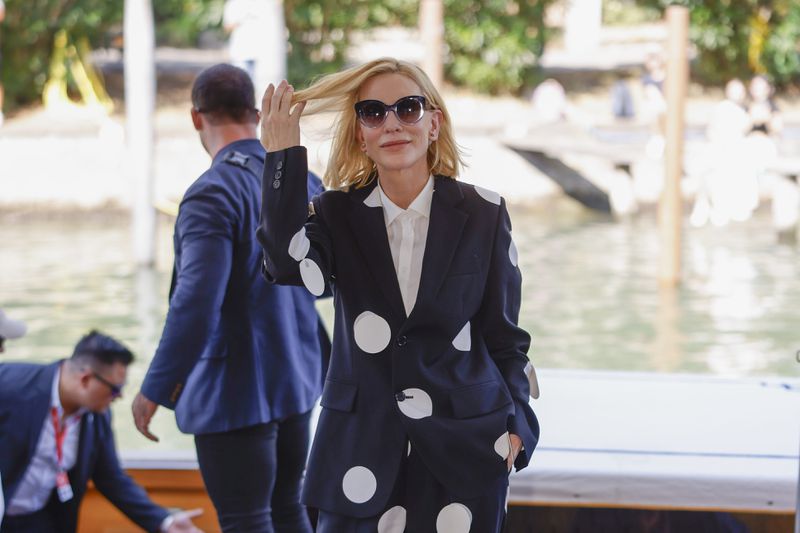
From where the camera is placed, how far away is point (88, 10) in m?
21.6

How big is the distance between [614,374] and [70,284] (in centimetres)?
883

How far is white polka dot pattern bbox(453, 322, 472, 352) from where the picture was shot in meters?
2.26

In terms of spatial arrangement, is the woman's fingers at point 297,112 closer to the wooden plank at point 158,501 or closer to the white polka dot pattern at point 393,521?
the white polka dot pattern at point 393,521

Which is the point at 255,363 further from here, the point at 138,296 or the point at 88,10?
the point at 88,10

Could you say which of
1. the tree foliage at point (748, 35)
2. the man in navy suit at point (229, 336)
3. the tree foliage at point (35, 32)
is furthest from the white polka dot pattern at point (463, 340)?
the tree foliage at point (748, 35)

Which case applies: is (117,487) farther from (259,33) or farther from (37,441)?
(259,33)

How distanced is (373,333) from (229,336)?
859 mm

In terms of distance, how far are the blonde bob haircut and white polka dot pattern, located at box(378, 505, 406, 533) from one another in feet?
2.00

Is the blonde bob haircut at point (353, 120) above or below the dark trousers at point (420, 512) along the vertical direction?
above

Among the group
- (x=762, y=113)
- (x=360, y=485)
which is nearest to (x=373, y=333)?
(x=360, y=485)

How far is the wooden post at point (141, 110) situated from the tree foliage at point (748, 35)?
14547 mm

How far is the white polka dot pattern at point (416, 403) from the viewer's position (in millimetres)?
2207

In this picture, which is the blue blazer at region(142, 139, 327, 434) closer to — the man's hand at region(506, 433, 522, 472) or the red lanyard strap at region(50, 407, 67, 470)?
the red lanyard strap at region(50, 407, 67, 470)

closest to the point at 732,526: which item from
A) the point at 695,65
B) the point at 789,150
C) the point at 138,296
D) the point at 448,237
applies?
the point at 448,237
